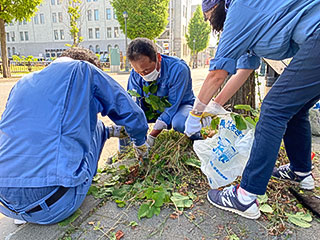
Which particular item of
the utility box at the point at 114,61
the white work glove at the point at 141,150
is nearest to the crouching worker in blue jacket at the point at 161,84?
the white work glove at the point at 141,150

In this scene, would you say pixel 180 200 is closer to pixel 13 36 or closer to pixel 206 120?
pixel 206 120

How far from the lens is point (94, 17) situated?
35094mm

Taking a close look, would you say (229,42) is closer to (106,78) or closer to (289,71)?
(289,71)

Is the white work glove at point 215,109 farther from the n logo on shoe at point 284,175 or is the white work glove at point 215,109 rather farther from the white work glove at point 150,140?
the white work glove at point 150,140

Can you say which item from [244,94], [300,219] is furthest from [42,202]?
[244,94]

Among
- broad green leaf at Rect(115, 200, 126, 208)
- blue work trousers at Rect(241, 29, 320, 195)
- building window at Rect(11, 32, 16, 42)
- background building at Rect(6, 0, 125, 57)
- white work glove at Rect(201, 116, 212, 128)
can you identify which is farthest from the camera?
building window at Rect(11, 32, 16, 42)

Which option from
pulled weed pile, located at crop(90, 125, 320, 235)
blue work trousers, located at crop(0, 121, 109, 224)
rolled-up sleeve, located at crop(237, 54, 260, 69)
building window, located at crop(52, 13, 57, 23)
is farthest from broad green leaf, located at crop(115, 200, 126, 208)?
building window, located at crop(52, 13, 57, 23)

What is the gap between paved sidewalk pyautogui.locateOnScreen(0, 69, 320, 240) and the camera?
125 centimetres

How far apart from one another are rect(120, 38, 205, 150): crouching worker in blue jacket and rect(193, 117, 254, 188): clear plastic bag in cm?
57

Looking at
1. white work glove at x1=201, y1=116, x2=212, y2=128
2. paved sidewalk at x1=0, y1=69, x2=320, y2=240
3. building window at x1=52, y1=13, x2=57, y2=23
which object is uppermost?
building window at x1=52, y1=13, x2=57, y2=23

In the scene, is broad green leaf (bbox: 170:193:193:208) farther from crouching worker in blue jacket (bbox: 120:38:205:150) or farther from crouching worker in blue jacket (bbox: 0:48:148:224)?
crouching worker in blue jacket (bbox: 120:38:205:150)

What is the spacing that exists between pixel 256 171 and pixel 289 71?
513 millimetres

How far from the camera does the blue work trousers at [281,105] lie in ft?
3.68

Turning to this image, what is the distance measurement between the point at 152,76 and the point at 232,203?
4.35 ft
